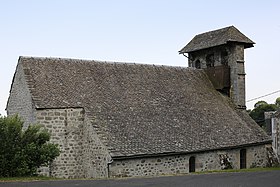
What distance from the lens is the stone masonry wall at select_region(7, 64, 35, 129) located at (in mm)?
21203

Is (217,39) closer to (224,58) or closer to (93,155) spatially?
(224,58)

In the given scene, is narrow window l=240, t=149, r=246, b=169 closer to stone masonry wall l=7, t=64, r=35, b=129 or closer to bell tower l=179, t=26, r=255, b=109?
bell tower l=179, t=26, r=255, b=109

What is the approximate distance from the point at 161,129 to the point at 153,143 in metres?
1.41

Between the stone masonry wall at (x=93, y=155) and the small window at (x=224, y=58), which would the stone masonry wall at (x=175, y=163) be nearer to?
the stone masonry wall at (x=93, y=155)

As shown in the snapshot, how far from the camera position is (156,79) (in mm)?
26281

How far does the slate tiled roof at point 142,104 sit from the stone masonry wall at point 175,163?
0.47 meters

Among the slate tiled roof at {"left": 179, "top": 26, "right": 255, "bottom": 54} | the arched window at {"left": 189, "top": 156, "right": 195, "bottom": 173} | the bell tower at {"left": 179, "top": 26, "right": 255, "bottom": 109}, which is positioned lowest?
the arched window at {"left": 189, "top": 156, "right": 195, "bottom": 173}

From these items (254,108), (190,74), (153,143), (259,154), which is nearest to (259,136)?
(259,154)

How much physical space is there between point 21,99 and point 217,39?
1352 centimetres

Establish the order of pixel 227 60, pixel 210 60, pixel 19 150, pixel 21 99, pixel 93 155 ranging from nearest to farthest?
pixel 19 150
pixel 93 155
pixel 21 99
pixel 227 60
pixel 210 60

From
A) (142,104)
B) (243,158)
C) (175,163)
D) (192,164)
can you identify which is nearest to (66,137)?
(142,104)

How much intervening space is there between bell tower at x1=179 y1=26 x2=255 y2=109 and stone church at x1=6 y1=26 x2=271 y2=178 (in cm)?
7

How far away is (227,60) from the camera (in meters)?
28.9

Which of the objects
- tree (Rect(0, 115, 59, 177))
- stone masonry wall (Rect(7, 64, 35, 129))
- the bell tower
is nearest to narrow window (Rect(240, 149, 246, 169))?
the bell tower
